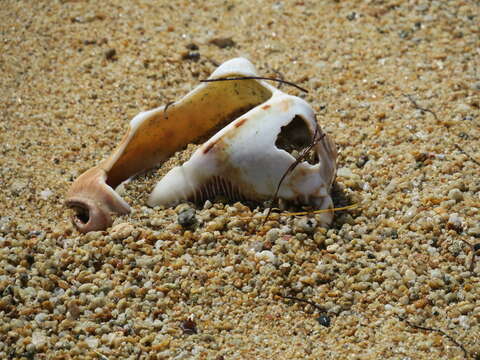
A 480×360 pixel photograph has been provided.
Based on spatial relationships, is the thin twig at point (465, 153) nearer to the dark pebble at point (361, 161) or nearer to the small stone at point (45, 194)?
the dark pebble at point (361, 161)

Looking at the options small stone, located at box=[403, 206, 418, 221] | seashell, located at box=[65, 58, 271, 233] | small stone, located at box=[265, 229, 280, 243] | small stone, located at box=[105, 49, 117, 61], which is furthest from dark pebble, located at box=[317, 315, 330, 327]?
small stone, located at box=[105, 49, 117, 61]

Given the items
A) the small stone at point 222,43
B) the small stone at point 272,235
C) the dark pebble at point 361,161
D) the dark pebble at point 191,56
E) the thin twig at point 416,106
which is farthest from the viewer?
the small stone at point 222,43

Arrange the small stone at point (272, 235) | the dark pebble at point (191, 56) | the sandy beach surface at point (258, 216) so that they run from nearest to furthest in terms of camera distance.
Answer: the sandy beach surface at point (258, 216) → the small stone at point (272, 235) → the dark pebble at point (191, 56)

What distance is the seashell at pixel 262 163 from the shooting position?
274 centimetres

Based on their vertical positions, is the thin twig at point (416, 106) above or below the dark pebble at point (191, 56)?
below

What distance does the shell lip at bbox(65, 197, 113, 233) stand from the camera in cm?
280

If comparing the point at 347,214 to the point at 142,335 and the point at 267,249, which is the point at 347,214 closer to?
the point at 267,249

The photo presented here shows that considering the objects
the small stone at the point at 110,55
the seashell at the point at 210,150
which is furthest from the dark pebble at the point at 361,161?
the small stone at the point at 110,55

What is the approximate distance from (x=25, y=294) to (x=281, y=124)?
1188mm

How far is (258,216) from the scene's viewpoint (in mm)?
2805

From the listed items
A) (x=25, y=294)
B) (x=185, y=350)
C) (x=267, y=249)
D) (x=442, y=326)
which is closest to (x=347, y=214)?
(x=267, y=249)

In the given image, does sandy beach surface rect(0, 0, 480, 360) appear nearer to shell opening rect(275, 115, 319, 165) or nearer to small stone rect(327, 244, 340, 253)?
small stone rect(327, 244, 340, 253)

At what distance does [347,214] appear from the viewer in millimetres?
2906

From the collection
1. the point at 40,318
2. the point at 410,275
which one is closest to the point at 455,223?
the point at 410,275
